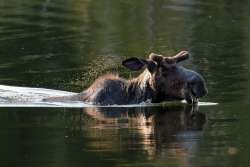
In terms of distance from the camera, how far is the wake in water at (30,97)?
56.8 feet

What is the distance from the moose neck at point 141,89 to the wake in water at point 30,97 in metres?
0.15

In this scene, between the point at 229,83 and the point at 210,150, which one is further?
the point at 229,83

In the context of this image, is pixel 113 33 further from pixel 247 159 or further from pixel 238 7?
pixel 247 159

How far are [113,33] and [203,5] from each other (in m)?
9.78

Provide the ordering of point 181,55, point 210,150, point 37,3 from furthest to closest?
1. point 37,3
2. point 181,55
3. point 210,150

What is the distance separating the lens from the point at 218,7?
3888 centimetres

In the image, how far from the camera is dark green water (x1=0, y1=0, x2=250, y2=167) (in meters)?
12.5

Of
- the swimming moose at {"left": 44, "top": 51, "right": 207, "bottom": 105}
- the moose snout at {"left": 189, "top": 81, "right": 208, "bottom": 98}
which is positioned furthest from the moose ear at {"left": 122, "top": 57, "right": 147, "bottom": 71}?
the moose snout at {"left": 189, "top": 81, "right": 208, "bottom": 98}

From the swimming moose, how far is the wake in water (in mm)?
211

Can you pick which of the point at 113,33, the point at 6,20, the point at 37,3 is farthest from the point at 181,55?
the point at 37,3

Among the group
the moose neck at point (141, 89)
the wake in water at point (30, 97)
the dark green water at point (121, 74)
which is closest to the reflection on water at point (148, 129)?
the dark green water at point (121, 74)

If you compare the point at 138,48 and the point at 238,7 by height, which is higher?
the point at 238,7

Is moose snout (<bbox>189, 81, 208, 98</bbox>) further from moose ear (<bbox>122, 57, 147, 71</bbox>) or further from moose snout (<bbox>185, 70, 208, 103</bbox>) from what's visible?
moose ear (<bbox>122, 57, 147, 71</bbox>)

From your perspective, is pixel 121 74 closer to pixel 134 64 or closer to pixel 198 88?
pixel 134 64
